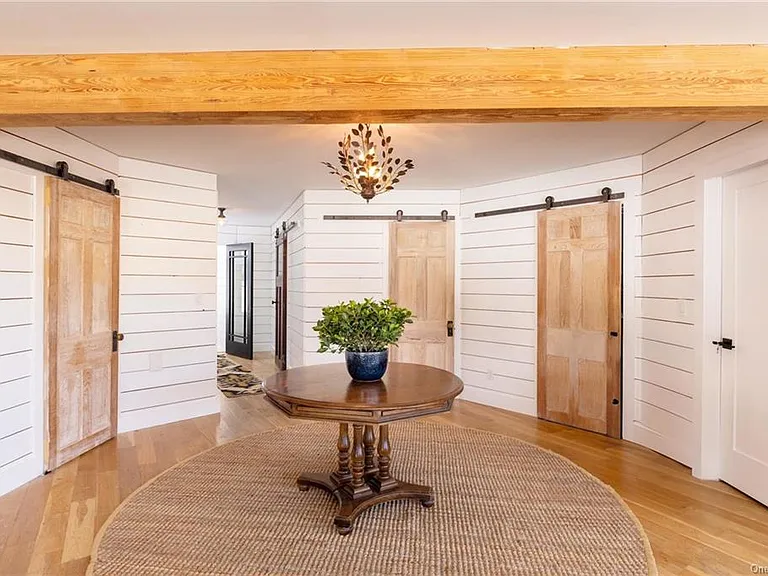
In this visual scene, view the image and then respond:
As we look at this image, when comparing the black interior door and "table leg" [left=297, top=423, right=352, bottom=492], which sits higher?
the black interior door

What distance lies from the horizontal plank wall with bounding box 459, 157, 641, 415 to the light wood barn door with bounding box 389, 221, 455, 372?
17 cm

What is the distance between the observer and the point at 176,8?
6.33 ft

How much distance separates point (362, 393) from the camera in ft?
8.14

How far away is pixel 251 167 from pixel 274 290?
14.7 ft

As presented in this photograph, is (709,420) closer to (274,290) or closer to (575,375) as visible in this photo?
(575,375)

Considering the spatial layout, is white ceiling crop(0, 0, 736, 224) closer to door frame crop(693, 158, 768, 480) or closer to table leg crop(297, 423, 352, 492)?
door frame crop(693, 158, 768, 480)

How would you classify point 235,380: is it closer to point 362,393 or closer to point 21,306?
point 21,306

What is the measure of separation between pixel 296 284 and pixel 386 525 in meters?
3.84

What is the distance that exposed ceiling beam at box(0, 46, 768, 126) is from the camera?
2.26 metres

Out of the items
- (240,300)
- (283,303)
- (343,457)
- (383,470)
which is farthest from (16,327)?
(240,300)

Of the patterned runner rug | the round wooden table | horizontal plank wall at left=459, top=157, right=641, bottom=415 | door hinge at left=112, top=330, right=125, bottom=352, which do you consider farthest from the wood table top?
the patterned runner rug

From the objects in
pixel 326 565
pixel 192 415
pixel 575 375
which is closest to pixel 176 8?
pixel 326 565

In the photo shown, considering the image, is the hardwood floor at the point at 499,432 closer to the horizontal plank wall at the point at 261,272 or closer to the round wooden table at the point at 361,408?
the round wooden table at the point at 361,408

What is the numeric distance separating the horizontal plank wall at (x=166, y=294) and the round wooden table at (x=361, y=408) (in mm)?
2046
